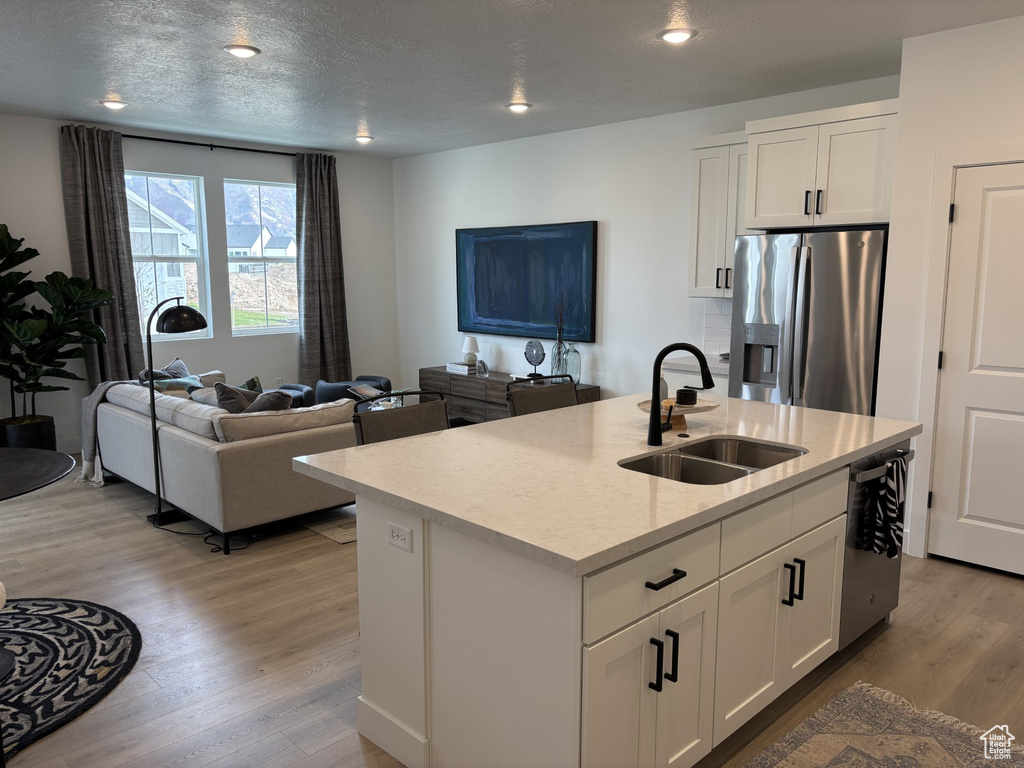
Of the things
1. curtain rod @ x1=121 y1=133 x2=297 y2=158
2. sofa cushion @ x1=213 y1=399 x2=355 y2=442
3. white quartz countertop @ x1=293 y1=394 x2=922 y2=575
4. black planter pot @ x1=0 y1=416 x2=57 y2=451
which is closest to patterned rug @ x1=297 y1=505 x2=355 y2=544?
sofa cushion @ x1=213 y1=399 x2=355 y2=442

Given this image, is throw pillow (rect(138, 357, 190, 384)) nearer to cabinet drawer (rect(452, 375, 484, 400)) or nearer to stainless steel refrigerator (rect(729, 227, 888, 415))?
cabinet drawer (rect(452, 375, 484, 400))

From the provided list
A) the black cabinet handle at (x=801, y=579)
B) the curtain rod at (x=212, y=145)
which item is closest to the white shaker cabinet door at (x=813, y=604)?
the black cabinet handle at (x=801, y=579)

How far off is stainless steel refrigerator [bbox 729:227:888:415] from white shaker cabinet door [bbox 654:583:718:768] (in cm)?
245

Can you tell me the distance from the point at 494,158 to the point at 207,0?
397 centimetres

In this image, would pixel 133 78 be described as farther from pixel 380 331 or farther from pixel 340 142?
pixel 380 331

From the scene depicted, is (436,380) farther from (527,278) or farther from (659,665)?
(659,665)

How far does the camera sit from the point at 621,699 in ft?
5.83

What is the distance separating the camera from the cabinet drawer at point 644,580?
166cm

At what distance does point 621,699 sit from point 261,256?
637 centimetres

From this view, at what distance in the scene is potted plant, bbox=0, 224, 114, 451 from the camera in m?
5.31

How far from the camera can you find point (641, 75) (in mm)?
4406

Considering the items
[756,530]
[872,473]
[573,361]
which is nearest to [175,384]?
[573,361]

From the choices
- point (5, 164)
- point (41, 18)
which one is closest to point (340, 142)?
point (5, 164)

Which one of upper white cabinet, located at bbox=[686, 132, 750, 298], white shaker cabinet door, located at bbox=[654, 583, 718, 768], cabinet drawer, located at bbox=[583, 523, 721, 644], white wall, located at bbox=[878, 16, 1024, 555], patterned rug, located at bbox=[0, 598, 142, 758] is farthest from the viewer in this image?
upper white cabinet, located at bbox=[686, 132, 750, 298]
